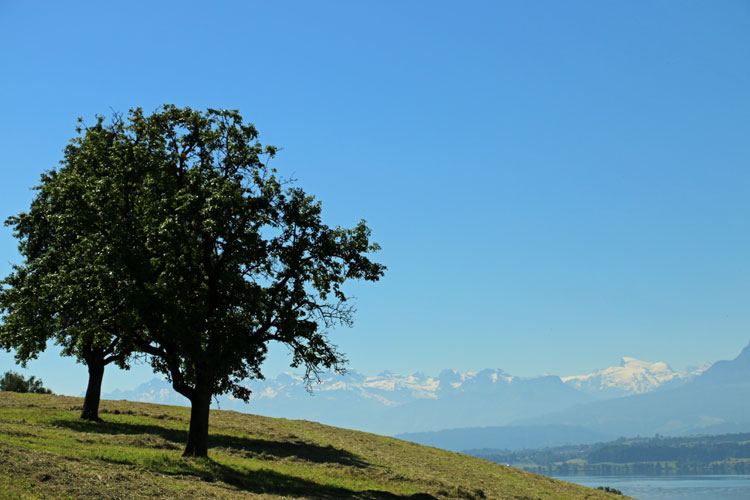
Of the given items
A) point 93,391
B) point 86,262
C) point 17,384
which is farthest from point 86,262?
point 17,384

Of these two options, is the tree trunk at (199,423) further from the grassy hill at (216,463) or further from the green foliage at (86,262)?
the green foliage at (86,262)

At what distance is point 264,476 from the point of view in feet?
111

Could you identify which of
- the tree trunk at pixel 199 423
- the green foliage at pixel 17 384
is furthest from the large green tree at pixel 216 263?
the green foliage at pixel 17 384

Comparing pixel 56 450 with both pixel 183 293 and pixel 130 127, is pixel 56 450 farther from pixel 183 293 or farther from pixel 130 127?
pixel 130 127

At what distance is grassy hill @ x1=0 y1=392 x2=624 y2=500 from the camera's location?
24.6 metres

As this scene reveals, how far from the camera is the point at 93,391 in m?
49.2

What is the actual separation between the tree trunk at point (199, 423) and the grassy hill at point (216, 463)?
4.30 ft

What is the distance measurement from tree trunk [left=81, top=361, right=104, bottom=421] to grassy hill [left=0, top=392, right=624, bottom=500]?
3.52 feet

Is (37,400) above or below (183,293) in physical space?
below

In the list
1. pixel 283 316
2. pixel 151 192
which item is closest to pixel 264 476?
pixel 283 316

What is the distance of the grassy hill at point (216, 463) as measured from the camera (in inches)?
967

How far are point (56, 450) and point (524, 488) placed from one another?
108ft

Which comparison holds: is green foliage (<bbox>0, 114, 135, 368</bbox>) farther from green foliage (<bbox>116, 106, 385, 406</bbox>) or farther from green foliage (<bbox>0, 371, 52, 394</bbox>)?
green foliage (<bbox>0, 371, 52, 394</bbox>)

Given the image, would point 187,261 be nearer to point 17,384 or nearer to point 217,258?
point 217,258
